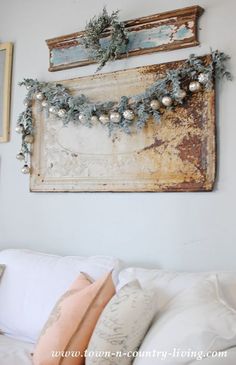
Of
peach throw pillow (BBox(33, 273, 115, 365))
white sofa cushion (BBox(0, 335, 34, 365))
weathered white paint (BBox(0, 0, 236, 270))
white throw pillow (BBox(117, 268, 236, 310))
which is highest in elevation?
weathered white paint (BBox(0, 0, 236, 270))

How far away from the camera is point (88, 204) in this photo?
2.36m

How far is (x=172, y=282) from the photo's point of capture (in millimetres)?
1674

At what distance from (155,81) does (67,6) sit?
81 centimetres

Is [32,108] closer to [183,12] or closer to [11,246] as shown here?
[11,246]

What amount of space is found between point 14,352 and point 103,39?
158cm

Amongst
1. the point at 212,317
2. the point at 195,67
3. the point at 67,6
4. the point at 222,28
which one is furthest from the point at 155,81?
the point at 212,317

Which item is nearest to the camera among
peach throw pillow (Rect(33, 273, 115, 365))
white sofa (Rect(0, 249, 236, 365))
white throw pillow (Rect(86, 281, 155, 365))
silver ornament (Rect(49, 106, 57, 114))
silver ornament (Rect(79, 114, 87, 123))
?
white throw pillow (Rect(86, 281, 155, 365))

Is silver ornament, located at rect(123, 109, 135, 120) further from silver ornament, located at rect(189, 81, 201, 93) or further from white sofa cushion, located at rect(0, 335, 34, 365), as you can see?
white sofa cushion, located at rect(0, 335, 34, 365)

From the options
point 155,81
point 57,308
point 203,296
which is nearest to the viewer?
point 203,296

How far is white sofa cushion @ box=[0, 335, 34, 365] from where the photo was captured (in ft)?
5.53

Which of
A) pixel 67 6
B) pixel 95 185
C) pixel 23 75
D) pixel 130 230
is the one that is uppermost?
pixel 67 6

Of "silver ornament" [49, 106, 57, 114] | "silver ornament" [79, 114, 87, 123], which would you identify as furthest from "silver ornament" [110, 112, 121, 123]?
"silver ornament" [49, 106, 57, 114]

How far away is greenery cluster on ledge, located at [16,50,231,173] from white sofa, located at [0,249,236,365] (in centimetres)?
65

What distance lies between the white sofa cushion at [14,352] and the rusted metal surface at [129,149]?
84cm
